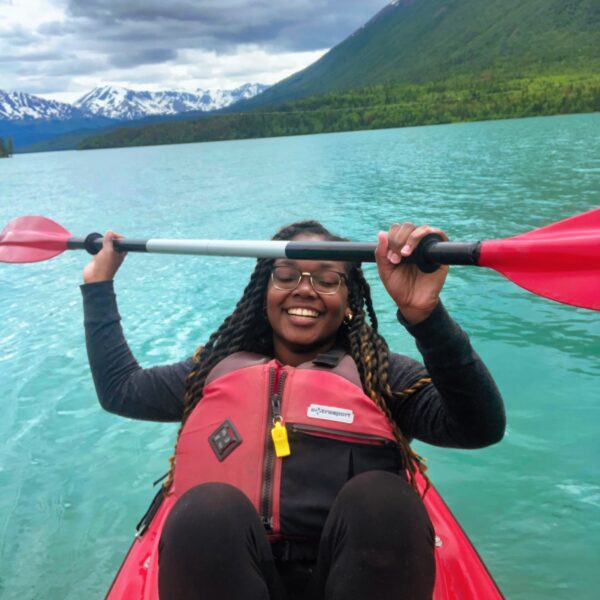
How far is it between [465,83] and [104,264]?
10675 centimetres

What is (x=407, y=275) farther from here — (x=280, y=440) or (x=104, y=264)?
(x=104, y=264)

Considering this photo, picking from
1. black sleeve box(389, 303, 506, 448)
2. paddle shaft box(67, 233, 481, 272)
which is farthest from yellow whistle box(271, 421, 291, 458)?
paddle shaft box(67, 233, 481, 272)

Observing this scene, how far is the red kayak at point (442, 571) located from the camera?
7.21 feet

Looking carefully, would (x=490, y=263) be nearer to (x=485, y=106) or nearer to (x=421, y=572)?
(x=421, y=572)

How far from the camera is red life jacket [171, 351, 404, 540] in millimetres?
1815

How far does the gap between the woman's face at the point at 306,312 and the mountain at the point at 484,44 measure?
102 meters

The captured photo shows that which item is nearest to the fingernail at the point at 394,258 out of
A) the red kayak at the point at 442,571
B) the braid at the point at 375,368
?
the braid at the point at 375,368

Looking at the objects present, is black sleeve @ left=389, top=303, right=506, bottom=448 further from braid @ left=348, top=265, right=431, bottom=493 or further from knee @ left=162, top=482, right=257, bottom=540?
knee @ left=162, top=482, right=257, bottom=540

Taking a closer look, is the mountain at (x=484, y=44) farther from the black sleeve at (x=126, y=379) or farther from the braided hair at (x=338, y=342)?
the black sleeve at (x=126, y=379)

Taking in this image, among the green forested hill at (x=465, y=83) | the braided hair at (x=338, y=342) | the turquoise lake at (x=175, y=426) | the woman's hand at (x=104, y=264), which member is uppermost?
the woman's hand at (x=104, y=264)

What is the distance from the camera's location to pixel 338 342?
2328 millimetres

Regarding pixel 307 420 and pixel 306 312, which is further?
pixel 306 312

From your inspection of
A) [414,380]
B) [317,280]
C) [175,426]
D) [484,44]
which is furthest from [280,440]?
[484,44]

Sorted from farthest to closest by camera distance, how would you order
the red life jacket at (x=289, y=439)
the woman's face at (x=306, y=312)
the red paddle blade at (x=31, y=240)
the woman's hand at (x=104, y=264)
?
the red paddle blade at (x=31, y=240)
the woman's hand at (x=104, y=264)
the woman's face at (x=306, y=312)
the red life jacket at (x=289, y=439)
